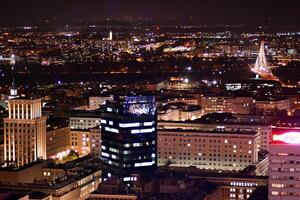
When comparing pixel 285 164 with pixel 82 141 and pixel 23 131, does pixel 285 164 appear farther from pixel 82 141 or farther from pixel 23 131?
pixel 82 141

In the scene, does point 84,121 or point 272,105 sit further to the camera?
point 272,105

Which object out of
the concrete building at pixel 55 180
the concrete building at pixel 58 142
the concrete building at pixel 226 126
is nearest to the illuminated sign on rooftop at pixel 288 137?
the concrete building at pixel 55 180

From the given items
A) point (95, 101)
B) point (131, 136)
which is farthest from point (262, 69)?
point (131, 136)

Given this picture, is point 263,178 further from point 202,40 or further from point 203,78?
point 202,40

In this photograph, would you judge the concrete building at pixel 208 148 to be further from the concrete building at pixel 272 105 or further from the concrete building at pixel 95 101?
the concrete building at pixel 95 101

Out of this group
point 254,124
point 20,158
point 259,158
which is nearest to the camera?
point 20,158

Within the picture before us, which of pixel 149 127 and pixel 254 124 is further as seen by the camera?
pixel 254 124


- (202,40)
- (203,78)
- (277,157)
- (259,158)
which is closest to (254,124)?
(259,158)
